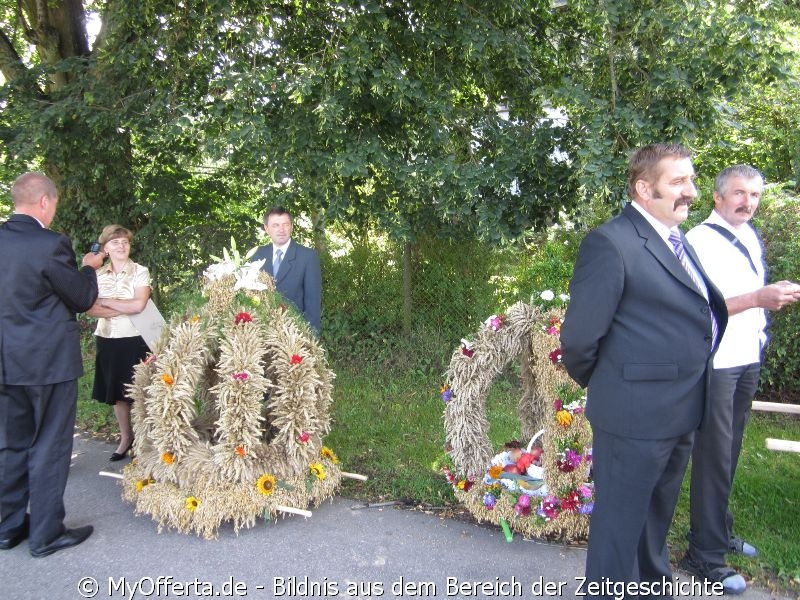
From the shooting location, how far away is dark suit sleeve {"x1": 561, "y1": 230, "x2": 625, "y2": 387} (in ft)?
7.59

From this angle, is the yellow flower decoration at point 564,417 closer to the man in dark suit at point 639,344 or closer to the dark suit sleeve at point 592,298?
the man in dark suit at point 639,344

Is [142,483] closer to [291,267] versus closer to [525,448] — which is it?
[291,267]

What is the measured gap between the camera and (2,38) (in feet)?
25.2

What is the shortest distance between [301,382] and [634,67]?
12.5 ft

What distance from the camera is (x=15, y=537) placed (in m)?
3.46

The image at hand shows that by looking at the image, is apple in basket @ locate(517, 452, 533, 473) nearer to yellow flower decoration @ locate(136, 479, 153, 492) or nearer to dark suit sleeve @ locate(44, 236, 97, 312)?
yellow flower decoration @ locate(136, 479, 153, 492)

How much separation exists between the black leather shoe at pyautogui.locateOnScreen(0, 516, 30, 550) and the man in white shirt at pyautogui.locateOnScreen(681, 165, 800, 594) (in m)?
3.70

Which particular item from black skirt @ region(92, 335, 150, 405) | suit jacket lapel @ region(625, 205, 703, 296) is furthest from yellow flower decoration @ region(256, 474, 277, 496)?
suit jacket lapel @ region(625, 205, 703, 296)

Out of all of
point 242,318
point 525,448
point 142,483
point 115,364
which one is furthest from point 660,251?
point 115,364

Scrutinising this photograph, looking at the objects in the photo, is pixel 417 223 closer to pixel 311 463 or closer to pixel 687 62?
pixel 687 62

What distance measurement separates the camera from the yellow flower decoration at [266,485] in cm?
361

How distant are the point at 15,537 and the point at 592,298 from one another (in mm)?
3405

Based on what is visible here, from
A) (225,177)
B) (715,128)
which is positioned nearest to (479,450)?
(715,128)

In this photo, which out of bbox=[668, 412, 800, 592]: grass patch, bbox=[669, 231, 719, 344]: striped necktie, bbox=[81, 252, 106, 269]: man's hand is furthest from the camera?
bbox=[81, 252, 106, 269]: man's hand
